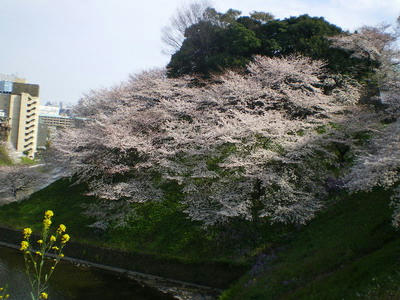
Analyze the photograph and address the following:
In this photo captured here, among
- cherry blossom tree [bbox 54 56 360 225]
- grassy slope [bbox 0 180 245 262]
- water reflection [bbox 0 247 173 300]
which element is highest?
cherry blossom tree [bbox 54 56 360 225]

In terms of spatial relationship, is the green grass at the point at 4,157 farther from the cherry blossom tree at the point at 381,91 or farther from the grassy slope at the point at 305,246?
the cherry blossom tree at the point at 381,91

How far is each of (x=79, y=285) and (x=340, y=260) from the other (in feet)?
35.7

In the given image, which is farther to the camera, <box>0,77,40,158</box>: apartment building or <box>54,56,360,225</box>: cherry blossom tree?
<box>0,77,40,158</box>: apartment building

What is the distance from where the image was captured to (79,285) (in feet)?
53.5

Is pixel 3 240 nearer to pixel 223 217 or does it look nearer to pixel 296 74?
pixel 223 217

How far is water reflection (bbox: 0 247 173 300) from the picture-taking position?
14984mm

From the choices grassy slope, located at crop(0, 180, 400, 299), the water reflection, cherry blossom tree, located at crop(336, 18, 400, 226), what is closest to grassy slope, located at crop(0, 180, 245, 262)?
grassy slope, located at crop(0, 180, 400, 299)

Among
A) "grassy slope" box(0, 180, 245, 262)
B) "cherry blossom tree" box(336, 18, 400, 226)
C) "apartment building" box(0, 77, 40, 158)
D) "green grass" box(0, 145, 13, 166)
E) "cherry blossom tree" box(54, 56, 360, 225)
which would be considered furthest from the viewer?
"apartment building" box(0, 77, 40, 158)

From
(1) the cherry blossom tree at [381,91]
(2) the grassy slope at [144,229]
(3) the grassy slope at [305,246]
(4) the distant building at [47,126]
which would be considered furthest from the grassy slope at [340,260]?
(4) the distant building at [47,126]

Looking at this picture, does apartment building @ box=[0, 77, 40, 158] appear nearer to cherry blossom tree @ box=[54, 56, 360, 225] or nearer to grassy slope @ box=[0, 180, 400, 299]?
cherry blossom tree @ box=[54, 56, 360, 225]

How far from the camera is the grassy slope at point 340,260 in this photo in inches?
348

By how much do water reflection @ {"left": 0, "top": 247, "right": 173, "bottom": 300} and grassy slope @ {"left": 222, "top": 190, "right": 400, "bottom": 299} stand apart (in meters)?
4.62

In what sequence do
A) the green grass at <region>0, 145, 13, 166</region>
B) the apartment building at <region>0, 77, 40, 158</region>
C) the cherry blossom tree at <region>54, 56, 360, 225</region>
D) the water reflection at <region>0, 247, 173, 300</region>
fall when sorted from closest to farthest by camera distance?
1. the water reflection at <region>0, 247, 173, 300</region>
2. the cherry blossom tree at <region>54, 56, 360, 225</region>
3. the green grass at <region>0, 145, 13, 166</region>
4. the apartment building at <region>0, 77, 40, 158</region>

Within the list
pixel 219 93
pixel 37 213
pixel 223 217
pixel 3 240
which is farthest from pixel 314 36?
pixel 3 240
